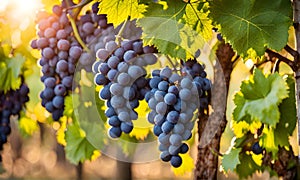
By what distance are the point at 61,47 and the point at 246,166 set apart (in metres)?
0.51

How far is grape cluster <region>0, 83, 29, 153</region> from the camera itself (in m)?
1.59

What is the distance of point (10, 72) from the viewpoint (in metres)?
1.56

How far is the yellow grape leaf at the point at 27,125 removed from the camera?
5.60 ft

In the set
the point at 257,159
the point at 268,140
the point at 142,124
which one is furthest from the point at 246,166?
the point at 142,124

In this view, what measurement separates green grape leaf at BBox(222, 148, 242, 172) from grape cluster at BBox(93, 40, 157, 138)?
24 centimetres

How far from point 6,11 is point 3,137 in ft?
1.29

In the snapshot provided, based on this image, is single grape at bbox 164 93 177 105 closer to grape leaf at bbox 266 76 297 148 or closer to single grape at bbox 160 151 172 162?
single grape at bbox 160 151 172 162

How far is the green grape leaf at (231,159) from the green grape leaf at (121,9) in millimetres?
384

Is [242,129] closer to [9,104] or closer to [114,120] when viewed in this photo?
[114,120]

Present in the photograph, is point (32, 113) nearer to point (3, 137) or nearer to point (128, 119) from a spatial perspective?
point (3, 137)

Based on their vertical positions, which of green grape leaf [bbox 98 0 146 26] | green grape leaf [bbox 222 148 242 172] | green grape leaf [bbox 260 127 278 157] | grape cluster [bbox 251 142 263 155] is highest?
green grape leaf [bbox 98 0 146 26]

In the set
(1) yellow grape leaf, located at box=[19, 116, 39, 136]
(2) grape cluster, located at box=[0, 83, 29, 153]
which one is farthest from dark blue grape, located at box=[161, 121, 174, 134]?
(1) yellow grape leaf, located at box=[19, 116, 39, 136]

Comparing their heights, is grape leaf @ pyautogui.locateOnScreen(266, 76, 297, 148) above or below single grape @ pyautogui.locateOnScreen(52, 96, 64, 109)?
below

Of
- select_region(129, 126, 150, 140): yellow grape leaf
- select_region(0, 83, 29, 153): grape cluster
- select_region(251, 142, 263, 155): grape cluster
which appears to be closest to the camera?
select_region(251, 142, 263, 155): grape cluster
